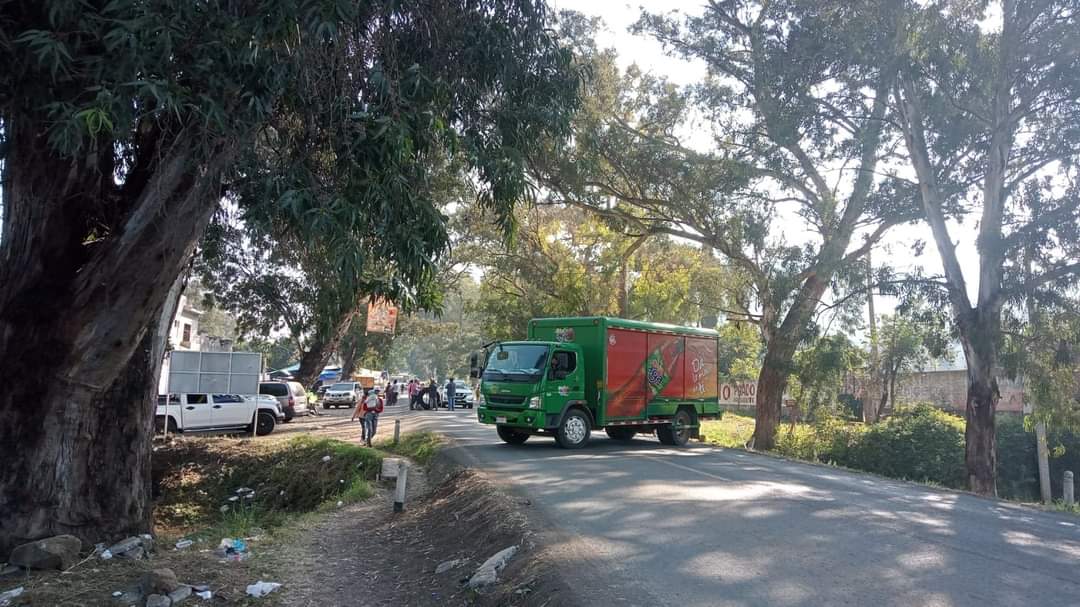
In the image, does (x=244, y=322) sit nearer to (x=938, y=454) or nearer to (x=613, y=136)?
(x=613, y=136)

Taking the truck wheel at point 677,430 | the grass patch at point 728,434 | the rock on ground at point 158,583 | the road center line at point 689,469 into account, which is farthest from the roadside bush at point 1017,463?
the rock on ground at point 158,583

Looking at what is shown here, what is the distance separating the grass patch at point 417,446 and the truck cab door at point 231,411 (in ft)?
17.2

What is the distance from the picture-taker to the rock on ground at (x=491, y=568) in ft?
22.3

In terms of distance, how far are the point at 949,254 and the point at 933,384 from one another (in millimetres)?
28667

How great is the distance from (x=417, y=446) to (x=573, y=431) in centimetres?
422

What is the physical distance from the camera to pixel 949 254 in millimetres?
17469

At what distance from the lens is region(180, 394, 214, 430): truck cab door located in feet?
71.0

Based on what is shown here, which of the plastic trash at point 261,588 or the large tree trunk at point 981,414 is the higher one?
the large tree trunk at point 981,414

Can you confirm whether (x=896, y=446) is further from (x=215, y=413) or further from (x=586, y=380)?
(x=215, y=413)

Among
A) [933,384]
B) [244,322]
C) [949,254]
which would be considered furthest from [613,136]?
[933,384]

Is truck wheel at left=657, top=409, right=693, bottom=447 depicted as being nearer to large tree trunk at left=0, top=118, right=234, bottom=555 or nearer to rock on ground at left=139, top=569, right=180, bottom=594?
large tree trunk at left=0, top=118, right=234, bottom=555

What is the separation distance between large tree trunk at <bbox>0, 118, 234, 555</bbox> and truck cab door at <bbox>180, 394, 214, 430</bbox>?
1401 centimetres

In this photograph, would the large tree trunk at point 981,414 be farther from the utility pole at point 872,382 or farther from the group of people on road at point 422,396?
the group of people on road at point 422,396

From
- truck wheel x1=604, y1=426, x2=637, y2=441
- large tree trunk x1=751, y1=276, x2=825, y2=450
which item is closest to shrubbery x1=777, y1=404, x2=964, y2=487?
large tree trunk x1=751, y1=276, x2=825, y2=450
